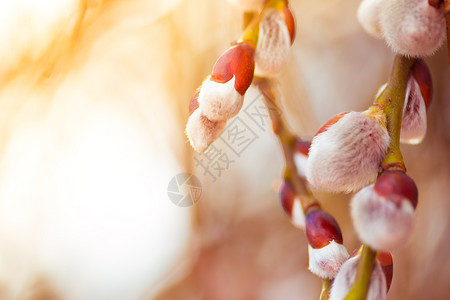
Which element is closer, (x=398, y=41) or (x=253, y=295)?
(x=398, y=41)

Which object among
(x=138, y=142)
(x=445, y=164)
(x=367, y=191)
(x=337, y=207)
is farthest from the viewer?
(x=138, y=142)

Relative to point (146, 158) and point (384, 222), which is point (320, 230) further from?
point (146, 158)

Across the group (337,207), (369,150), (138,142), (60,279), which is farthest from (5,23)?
(369,150)

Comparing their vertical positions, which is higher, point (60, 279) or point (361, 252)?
point (361, 252)

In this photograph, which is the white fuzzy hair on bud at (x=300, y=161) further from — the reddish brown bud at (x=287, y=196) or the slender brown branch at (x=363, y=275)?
the slender brown branch at (x=363, y=275)

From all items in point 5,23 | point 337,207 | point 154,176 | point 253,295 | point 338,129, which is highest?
point 5,23

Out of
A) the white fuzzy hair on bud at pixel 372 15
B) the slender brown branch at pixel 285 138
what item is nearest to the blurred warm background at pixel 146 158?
the slender brown branch at pixel 285 138

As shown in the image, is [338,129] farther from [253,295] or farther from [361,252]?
[253,295]

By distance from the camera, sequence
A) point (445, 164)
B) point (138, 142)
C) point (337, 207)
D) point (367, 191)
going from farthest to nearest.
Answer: point (138, 142) < point (337, 207) < point (445, 164) < point (367, 191)
